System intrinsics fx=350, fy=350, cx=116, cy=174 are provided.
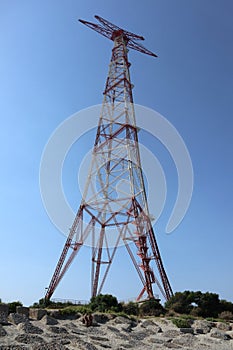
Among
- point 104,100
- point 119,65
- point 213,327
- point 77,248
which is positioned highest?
point 119,65

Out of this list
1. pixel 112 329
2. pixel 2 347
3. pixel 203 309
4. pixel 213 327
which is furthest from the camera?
pixel 203 309

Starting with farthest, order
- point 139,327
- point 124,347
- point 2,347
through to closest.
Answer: point 139,327
point 124,347
point 2,347

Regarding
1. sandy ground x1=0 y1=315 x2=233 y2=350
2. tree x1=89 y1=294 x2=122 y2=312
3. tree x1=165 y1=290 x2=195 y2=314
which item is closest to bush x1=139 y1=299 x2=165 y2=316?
tree x1=165 y1=290 x2=195 y2=314

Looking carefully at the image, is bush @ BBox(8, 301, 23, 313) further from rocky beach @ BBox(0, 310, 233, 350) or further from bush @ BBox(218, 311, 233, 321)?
bush @ BBox(218, 311, 233, 321)

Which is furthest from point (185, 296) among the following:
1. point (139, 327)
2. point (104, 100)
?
point (104, 100)

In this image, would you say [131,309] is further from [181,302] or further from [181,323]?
[181,323]

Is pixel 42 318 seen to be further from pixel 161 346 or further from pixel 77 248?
pixel 77 248

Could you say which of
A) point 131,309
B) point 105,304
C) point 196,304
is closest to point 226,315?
point 196,304

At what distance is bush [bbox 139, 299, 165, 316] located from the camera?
21234 mm

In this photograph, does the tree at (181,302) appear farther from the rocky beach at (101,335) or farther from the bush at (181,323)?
the rocky beach at (101,335)

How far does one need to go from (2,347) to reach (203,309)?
16.6 meters

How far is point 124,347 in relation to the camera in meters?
11.0

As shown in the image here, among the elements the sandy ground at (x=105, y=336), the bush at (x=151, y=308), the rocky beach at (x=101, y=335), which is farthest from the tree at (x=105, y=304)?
the sandy ground at (x=105, y=336)

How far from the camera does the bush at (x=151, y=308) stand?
21234mm
